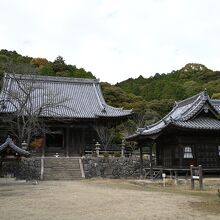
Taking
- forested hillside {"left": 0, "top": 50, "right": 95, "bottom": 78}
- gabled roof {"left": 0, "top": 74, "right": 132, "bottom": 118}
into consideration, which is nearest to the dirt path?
gabled roof {"left": 0, "top": 74, "right": 132, "bottom": 118}

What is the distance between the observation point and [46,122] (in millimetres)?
36188

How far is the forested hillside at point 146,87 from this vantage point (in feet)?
192

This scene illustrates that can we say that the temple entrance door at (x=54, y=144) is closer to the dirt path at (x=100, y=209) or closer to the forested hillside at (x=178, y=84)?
the dirt path at (x=100, y=209)

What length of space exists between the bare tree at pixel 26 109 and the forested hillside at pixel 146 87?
10.4m

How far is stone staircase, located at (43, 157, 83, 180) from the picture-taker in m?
28.7

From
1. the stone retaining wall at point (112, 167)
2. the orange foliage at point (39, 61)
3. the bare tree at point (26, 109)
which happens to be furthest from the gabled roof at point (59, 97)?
the orange foliage at point (39, 61)

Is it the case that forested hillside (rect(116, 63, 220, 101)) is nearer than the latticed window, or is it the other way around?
the latticed window

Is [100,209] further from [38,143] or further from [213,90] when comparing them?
[213,90]

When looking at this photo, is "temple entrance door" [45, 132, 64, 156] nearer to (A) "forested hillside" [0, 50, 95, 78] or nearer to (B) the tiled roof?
(B) the tiled roof

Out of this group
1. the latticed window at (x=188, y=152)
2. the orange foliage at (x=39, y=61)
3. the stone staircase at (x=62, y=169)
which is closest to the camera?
the latticed window at (x=188, y=152)

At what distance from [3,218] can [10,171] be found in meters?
21.0

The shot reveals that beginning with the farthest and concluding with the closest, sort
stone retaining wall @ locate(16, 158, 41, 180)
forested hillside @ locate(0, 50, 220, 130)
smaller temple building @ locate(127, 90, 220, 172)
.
Answer: forested hillside @ locate(0, 50, 220, 130) → stone retaining wall @ locate(16, 158, 41, 180) → smaller temple building @ locate(127, 90, 220, 172)

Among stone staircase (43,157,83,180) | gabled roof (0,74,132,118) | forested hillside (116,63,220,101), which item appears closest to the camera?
stone staircase (43,157,83,180)

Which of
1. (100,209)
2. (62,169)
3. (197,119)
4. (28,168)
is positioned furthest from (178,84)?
(100,209)
